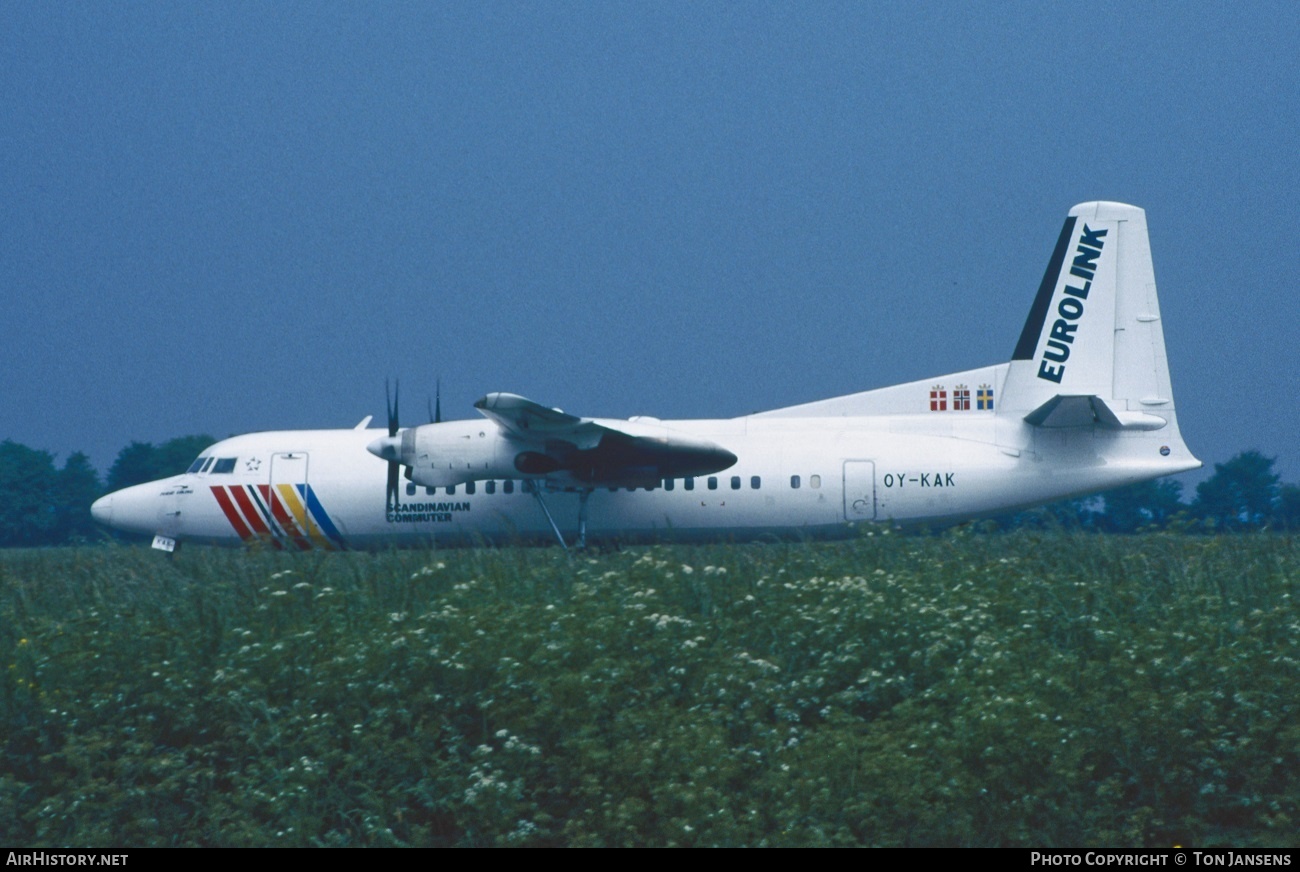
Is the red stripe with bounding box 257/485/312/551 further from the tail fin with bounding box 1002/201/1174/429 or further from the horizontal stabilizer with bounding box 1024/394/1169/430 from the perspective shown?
the horizontal stabilizer with bounding box 1024/394/1169/430

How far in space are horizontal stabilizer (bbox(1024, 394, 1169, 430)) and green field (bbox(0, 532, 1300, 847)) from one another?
21.3 feet

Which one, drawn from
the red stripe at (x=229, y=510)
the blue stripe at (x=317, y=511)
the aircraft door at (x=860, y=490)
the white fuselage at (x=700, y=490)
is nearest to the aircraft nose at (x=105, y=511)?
the white fuselage at (x=700, y=490)

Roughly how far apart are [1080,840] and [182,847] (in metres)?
5.42

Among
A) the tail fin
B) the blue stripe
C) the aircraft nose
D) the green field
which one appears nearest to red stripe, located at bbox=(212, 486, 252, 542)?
the blue stripe

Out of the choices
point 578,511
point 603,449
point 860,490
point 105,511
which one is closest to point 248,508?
point 105,511

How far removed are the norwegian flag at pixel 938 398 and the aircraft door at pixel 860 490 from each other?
182 centimetres

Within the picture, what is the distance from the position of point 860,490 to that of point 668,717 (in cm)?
1082

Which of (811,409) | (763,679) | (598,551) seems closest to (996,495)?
(811,409)

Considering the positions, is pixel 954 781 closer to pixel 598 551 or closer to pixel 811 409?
pixel 598 551

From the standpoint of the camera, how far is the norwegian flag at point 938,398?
64.2ft

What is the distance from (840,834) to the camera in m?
6.96

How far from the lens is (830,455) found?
18734 mm

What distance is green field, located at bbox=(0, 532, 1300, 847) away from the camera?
→ 7328 millimetres

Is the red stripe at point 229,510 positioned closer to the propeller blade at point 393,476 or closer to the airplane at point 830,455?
the airplane at point 830,455
